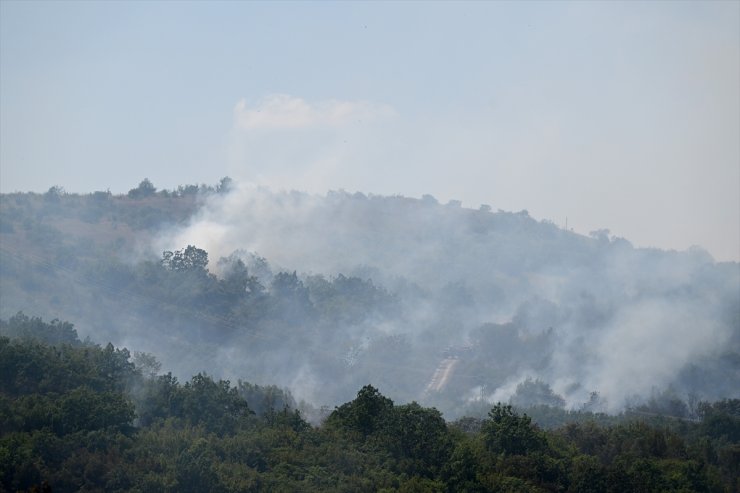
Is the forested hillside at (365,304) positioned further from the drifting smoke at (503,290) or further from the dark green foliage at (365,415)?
the dark green foliage at (365,415)

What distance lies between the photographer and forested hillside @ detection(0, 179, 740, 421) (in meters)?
88.0

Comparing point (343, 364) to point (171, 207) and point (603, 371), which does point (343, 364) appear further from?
point (171, 207)

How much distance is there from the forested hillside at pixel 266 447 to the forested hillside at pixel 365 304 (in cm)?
2237

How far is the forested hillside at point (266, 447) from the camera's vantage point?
119 ft

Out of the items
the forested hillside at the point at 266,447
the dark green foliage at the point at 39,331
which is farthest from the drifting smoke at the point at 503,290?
the forested hillside at the point at 266,447

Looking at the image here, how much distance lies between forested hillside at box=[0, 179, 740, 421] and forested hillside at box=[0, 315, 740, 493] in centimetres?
2237

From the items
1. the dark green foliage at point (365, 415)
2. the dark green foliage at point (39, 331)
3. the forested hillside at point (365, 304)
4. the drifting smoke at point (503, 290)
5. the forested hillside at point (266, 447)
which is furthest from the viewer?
the drifting smoke at point (503, 290)

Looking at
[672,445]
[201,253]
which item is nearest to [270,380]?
[201,253]

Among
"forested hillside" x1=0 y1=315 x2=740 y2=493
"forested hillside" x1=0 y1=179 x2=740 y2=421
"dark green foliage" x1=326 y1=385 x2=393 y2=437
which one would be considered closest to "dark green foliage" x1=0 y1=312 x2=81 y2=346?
"forested hillside" x1=0 y1=315 x2=740 y2=493

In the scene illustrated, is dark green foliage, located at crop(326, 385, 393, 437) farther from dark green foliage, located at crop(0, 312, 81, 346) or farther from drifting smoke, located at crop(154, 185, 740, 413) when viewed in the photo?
drifting smoke, located at crop(154, 185, 740, 413)

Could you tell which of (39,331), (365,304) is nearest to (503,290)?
(365,304)

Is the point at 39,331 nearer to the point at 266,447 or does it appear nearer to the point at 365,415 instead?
the point at 365,415

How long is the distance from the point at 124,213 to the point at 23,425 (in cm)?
8869

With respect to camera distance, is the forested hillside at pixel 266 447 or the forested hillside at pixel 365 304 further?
the forested hillside at pixel 365 304
